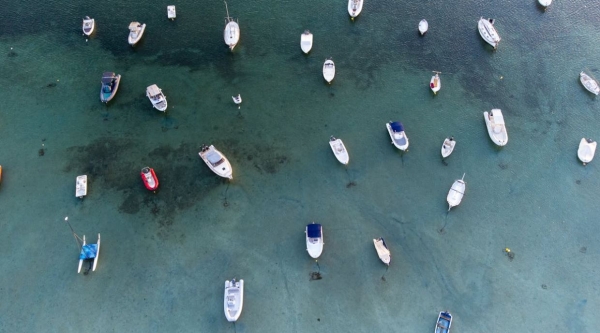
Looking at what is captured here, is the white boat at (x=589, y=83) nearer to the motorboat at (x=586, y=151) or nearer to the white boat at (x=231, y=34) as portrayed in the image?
the motorboat at (x=586, y=151)

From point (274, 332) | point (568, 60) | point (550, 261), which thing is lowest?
point (274, 332)

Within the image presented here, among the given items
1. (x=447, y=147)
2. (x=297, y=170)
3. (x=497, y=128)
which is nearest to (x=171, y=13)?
(x=297, y=170)

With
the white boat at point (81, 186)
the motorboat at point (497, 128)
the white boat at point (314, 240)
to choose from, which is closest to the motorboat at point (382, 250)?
the white boat at point (314, 240)

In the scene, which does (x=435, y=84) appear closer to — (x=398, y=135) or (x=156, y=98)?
(x=398, y=135)

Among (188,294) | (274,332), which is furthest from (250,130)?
(274,332)

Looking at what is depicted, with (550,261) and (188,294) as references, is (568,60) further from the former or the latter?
(188,294)

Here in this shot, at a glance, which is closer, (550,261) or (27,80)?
(550,261)

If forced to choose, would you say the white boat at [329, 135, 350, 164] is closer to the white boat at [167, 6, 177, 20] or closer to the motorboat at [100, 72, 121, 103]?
the motorboat at [100, 72, 121, 103]
